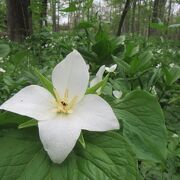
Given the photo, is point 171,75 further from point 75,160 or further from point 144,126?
point 75,160

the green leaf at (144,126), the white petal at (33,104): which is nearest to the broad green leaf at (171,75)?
the green leaf at (144,126)

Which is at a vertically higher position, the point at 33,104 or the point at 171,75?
the point at 33,104

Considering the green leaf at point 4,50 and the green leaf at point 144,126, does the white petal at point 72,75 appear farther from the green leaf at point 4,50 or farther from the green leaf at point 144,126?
the green leaf at point 4,50

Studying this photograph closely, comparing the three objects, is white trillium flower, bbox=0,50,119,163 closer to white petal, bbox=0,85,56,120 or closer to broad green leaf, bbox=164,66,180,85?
white petal, bbox=0,85,56,120

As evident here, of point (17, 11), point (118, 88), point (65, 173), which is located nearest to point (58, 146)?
→ point (65, 173)

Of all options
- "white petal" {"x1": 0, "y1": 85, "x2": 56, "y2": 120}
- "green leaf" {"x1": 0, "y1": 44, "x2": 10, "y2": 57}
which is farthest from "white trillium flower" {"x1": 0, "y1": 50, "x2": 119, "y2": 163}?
"green leaf" {"x1": 0, "y1": 44, "x2": 10, "y2": 57}

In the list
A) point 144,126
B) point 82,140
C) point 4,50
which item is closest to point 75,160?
point 82,140

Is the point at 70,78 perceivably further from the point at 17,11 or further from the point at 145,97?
the point at 17,11
